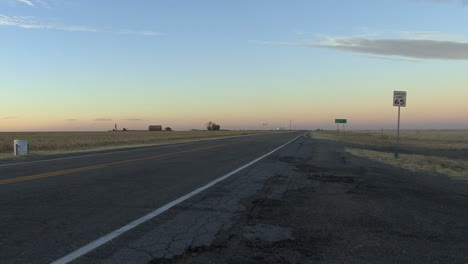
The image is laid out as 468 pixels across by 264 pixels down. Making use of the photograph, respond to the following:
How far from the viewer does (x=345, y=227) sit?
18.5 feet

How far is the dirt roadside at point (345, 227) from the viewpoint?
14.4ft

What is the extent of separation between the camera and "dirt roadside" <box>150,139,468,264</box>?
4395 mm

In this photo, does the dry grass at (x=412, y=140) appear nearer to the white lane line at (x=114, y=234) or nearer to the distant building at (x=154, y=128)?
the white lane line at (x=114, y=234)

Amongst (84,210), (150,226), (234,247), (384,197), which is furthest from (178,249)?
(384,197)

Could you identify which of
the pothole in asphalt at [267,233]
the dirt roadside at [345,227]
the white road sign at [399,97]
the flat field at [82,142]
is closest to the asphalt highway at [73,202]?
the dirt roadside at [345,227]

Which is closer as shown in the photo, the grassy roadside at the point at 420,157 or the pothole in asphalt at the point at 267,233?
the pothole in asphalt at the point at 267,233

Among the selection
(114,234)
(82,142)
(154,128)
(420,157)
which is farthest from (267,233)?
(154,128)

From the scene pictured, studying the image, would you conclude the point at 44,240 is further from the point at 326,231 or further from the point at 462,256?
the point at 462,256

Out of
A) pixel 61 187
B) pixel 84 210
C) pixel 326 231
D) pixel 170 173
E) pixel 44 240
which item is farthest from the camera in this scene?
pixel 170 173

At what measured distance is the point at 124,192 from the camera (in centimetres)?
826

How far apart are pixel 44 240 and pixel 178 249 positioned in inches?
70.3

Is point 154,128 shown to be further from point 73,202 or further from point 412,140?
point 73,202

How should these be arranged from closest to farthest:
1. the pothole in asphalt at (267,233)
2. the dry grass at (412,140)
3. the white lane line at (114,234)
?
the white lane line at (114,234) < the pothole in asphalt at (267,233) < the dry grass at (412,140)

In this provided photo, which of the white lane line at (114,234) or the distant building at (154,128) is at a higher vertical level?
the distant building at (154,128)
